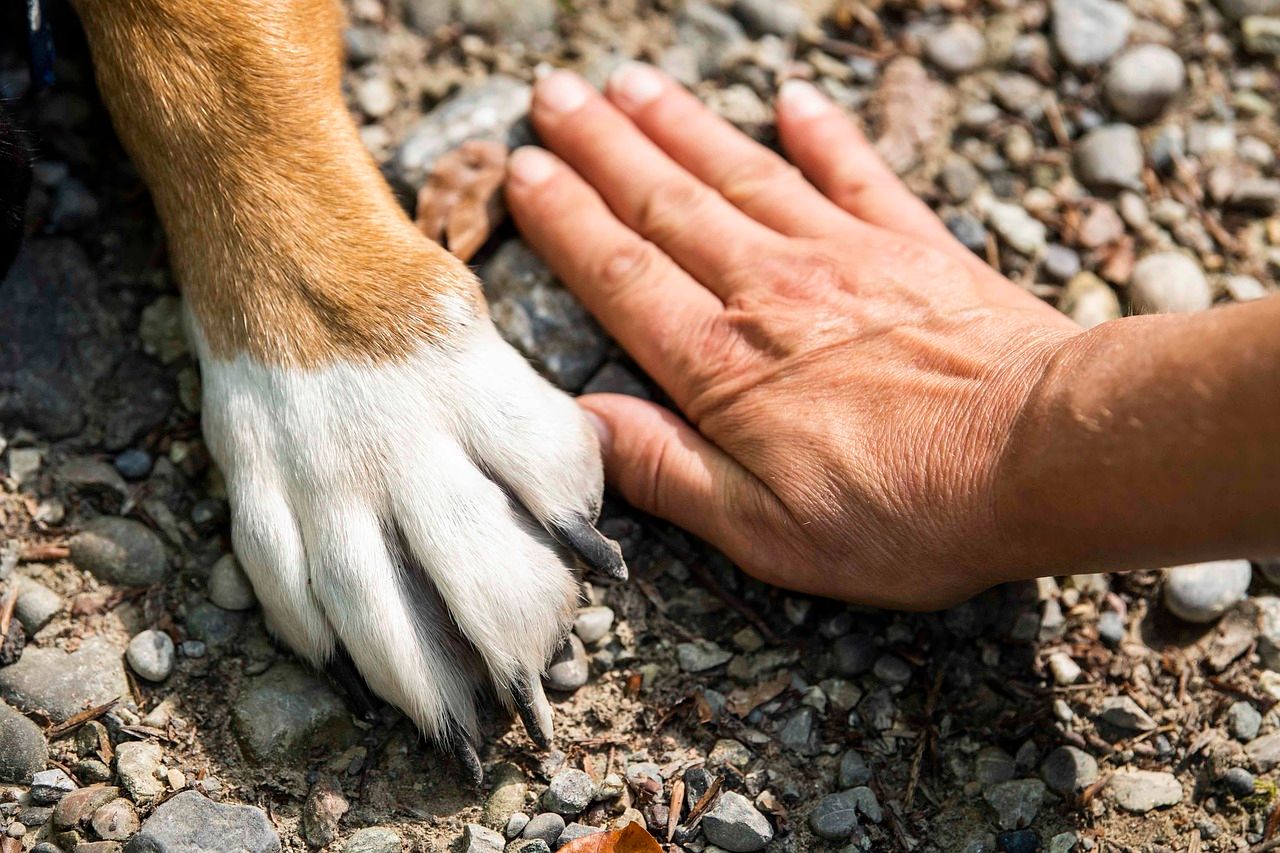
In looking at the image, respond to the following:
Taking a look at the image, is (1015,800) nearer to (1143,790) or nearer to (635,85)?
(1143,790)

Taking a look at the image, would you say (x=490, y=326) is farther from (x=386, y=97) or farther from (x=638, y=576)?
(x=386, y=97)

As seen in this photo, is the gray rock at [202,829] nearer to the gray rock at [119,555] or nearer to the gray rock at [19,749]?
the gray rock at [19,749]

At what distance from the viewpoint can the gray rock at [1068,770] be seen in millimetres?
2068

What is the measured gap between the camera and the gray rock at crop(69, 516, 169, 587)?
2184 millimetres

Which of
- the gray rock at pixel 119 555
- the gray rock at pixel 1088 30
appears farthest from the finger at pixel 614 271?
the gray rock at pixel 1088 30

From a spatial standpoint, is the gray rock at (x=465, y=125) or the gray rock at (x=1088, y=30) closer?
the gray rock at (x=465, y=125)

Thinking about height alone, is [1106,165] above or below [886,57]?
below

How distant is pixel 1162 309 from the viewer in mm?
2604

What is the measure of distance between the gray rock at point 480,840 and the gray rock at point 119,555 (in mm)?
832

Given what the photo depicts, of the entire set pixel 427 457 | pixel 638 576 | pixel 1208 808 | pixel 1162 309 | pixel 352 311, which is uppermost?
pixel 352 311

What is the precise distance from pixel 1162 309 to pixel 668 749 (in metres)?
1.59

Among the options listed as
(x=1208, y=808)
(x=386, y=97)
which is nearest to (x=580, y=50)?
(x=386, y=97)

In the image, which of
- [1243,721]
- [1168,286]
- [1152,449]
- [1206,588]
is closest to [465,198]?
[1152,449]

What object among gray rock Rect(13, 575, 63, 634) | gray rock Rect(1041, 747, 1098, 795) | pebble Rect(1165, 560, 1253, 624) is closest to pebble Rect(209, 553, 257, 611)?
gray rock Rect(13, 575, 63, 634)
